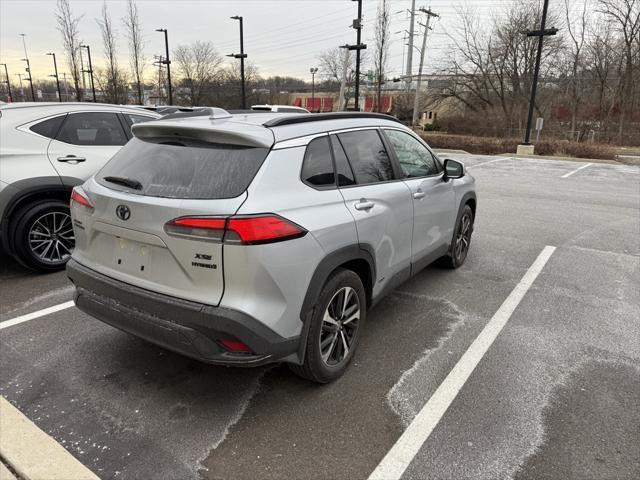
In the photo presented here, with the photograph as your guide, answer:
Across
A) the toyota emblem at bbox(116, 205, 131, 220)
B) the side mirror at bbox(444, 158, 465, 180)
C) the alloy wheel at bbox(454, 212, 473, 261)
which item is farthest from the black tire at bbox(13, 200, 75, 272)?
the alloy wheel at bbox(454, 212, 473, 261)

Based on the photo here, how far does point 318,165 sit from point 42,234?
3.53 m

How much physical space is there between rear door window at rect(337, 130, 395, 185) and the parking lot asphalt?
1.28 metres

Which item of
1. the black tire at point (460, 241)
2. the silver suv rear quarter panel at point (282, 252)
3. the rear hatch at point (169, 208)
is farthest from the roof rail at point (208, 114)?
the black tire at point (460, 241)

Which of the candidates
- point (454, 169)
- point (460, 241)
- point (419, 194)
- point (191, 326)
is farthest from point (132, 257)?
point (460, 241)

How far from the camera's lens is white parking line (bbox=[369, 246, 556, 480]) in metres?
2.42

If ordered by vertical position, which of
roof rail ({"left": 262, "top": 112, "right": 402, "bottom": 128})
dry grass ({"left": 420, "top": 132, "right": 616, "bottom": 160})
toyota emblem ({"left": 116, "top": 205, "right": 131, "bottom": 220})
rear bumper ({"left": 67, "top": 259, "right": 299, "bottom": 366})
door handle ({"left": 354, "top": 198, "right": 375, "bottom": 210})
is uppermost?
roof rail ({"left": 262, "top": 112, "right": 402, "bottom": 128})

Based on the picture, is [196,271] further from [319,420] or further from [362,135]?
[362,135]

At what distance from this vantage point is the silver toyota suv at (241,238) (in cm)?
245

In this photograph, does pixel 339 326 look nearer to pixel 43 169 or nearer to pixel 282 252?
pixel 282 252

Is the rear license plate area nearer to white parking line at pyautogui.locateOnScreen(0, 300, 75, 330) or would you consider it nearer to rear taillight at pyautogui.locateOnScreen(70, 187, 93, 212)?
rear taillight at pyautogui.locateOnScreen(70, 187, 93, 212)

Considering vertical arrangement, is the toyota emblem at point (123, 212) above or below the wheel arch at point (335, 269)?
above

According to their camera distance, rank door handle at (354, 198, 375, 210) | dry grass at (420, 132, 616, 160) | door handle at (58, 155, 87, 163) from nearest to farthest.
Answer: door handle at (354, 198, 375, 210)
door handle at (58, 155, 87, 163)
dry grass at (420, 132, 616, 160)

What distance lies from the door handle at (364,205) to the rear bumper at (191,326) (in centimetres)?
97

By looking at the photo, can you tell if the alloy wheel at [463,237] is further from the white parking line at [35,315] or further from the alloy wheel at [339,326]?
the white parking line at [35,315]
